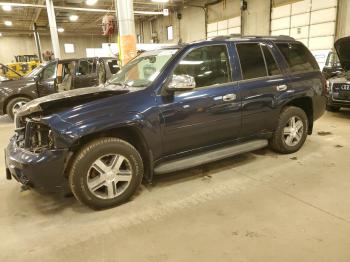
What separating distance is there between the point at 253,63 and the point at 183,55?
3.36 feet

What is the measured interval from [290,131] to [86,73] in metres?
6.05

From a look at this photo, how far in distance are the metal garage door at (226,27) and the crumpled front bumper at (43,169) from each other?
1376 cm

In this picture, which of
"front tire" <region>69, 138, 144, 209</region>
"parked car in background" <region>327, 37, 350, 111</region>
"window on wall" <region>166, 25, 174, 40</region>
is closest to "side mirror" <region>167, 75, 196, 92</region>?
"front tire" <region>69, 138, 144, 209</region>

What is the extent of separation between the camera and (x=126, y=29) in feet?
19.3

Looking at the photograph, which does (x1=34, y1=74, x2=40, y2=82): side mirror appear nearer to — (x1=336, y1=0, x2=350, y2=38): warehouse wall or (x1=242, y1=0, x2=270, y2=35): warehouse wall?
(x1=242, y1=0, x2=270, y2=35): warehouse wall

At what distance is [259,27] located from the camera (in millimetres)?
13320

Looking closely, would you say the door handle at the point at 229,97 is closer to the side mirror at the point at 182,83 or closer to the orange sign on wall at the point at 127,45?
the side mirror at the point at 182,83

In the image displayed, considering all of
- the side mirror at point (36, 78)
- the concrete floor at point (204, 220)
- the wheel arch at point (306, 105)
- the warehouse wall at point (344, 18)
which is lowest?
the concrete floor at point (204, 220)

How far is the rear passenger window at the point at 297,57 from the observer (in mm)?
3971

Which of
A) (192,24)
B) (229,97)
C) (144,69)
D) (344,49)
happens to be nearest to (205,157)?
(229,97)

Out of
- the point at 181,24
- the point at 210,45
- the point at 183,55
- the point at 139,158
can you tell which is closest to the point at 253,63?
the point at 210,45

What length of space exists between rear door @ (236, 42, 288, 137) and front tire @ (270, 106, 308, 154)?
157 mm

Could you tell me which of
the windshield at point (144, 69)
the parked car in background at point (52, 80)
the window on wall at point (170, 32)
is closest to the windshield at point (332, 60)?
the parked car in background at point (52, 80)

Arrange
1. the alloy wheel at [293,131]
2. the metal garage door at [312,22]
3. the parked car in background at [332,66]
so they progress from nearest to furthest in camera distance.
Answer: the alloy wheel at [293,131], the parked car in background at [332,66], the metal garage door at [312,22]
